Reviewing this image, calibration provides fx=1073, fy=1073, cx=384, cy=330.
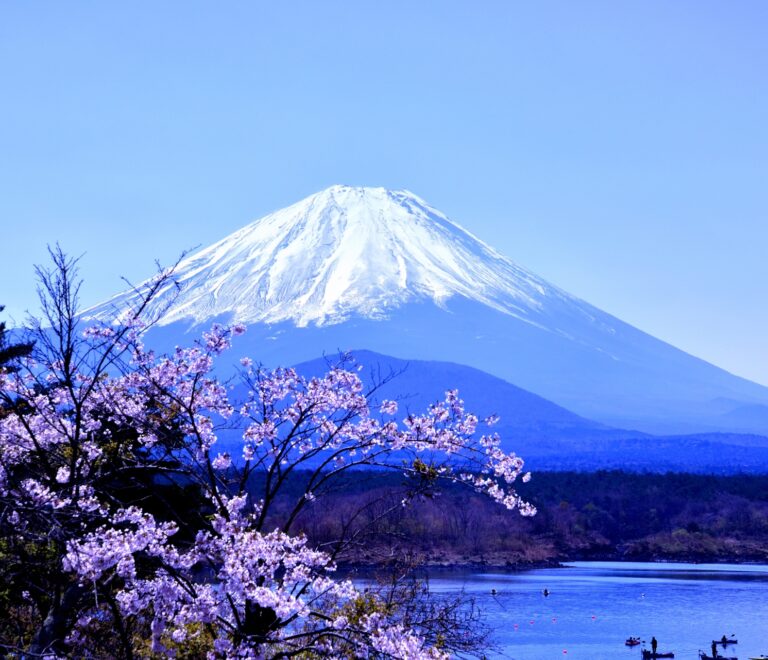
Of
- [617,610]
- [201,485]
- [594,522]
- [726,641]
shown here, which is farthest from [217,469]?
[594,522]

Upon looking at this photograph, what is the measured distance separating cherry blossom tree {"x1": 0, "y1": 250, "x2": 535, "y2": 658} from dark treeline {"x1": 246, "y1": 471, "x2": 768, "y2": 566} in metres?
53.8

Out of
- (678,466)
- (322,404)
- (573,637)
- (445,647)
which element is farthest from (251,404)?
(678,466)

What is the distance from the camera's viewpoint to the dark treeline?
2891 inches

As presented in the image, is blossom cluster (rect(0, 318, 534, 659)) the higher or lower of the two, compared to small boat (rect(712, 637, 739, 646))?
higher

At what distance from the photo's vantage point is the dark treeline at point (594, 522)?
241 ft

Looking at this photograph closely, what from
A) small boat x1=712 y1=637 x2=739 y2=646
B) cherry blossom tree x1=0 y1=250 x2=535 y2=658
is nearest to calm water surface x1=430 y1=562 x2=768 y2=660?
small boat x1=712 y1=637 x2=739 y2=646

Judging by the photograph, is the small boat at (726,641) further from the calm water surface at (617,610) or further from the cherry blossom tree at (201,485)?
the cherry blossom tree at (201,485)

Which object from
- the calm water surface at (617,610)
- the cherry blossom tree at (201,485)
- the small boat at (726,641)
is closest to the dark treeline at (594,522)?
the calm water surface at (617,610)

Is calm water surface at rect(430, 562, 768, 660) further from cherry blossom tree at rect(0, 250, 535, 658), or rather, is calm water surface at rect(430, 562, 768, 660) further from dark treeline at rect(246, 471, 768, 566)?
cherry blossom tree at rect(0, 250, 535, 658)

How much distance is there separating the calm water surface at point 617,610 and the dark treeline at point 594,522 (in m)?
7.70

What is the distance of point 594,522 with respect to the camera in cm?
8606

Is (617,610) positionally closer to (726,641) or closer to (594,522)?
(726,641)

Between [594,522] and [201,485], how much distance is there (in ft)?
267

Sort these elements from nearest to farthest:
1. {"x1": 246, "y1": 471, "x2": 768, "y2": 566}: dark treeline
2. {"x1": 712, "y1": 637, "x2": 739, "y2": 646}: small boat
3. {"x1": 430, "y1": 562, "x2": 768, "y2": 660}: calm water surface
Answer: {"x1": 712, "y1": 637, "x2": 739, "y2": 646}: small boat → {"x1": 430, "y1": 562, "x2": 768, "y2": 660}: calm water surface → {"x1": 246, "y1": 471, "x2": 768, "y2": 566}: dark treeline
